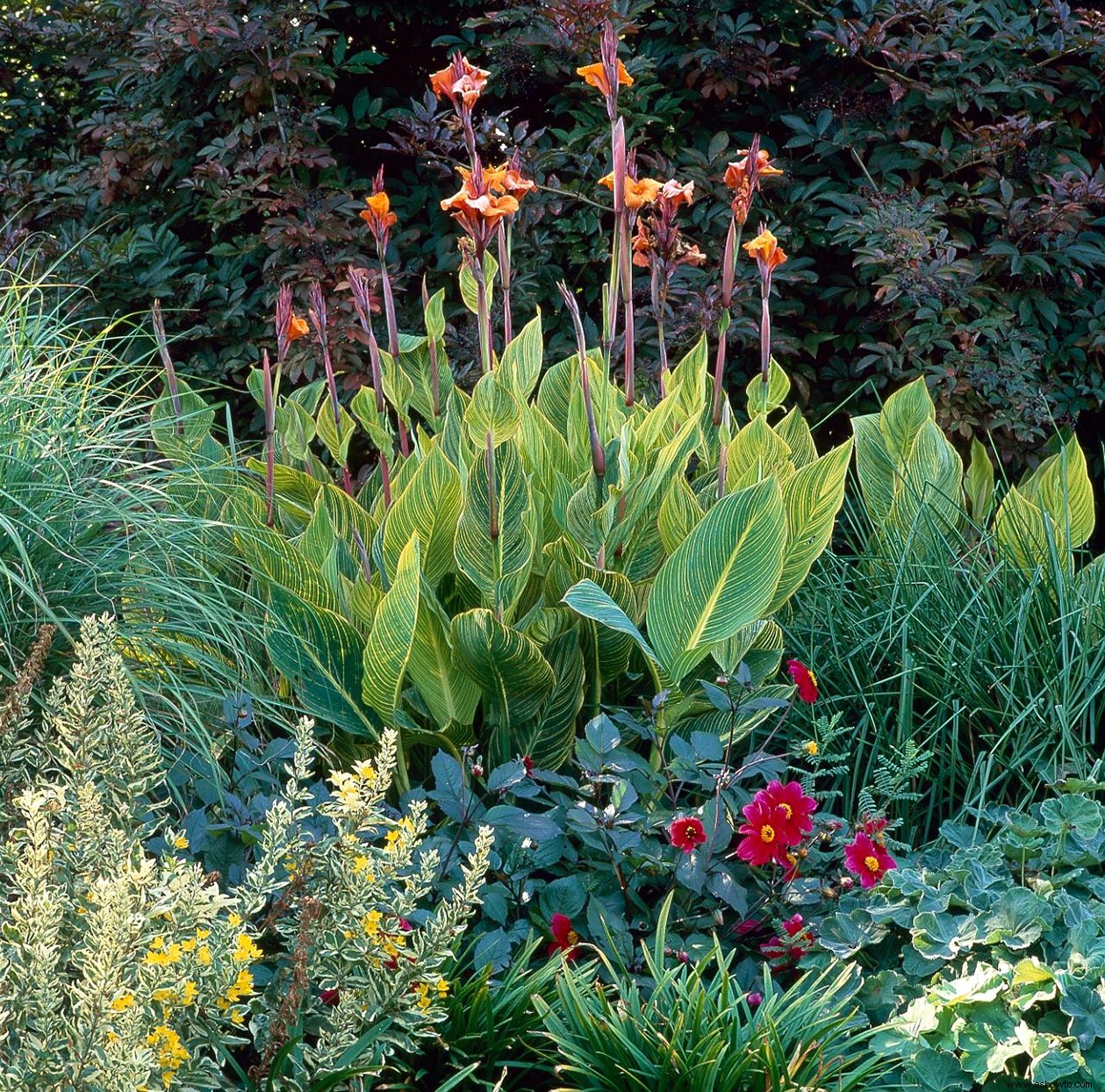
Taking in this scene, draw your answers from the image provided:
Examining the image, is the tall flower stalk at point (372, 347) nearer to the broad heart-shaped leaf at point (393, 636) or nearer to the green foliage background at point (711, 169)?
the broad heart-shaped leaf at point (393, 636)

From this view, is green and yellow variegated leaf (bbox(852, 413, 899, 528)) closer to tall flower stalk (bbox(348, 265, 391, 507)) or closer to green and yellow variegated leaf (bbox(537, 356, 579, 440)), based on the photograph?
green and yellow variegated leaf (bbox(537, 356, 579, 440))

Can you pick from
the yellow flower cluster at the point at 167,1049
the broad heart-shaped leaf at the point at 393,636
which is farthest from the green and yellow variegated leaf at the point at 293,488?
the yellow flower cluster at the point at 167,1049

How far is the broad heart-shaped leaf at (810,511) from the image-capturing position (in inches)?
94.5

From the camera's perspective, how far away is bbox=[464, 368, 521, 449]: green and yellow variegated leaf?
2295mm

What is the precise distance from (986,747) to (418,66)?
308 centimetres

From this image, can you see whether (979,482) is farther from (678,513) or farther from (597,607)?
(597,607)

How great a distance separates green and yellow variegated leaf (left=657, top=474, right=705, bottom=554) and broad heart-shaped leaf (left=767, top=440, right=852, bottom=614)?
18 cm

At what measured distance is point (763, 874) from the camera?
2.18m

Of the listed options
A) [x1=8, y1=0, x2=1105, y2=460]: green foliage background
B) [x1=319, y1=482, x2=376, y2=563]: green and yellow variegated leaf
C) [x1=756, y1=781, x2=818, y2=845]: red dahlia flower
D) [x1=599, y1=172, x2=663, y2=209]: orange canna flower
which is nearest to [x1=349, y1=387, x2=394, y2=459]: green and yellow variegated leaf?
[x1=319, y1=482, x2=376, y2=563]: green and yellow variegated leaf

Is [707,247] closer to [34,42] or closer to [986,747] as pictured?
[986,747]

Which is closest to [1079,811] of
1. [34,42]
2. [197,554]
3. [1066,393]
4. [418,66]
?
[197,554]

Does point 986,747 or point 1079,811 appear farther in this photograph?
point 986,747

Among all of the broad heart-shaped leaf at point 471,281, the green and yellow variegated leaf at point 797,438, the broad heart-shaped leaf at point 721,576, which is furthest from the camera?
the green and yellow variegated leaf at point 797,438

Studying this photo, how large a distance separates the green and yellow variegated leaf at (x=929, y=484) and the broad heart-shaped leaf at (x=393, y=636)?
49.7 inches
